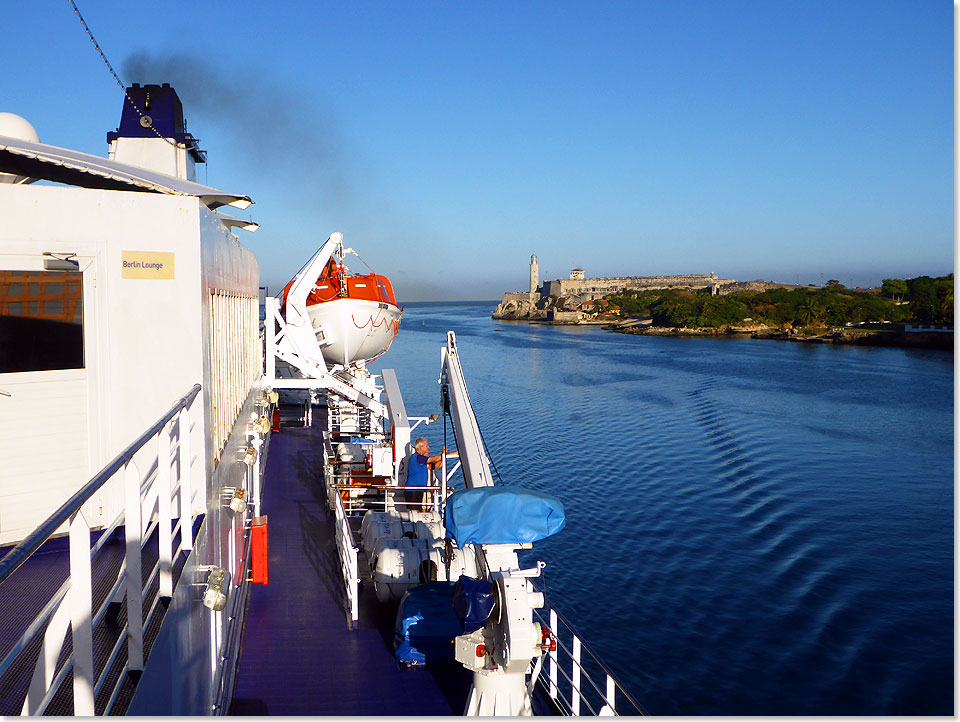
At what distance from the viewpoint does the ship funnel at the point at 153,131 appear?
51.7 feet

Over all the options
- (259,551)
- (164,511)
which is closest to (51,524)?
(164,511)

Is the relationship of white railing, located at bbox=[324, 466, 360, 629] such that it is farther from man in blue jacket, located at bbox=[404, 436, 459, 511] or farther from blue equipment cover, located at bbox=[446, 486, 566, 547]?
man in blue jacket, located at bbox=[404, 436, 459, 511]

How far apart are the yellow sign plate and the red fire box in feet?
11.6

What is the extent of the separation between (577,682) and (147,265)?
4.02 m

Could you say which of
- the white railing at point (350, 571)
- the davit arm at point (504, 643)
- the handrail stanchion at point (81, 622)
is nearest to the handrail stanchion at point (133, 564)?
the handrail stanchion at point (81, 622)

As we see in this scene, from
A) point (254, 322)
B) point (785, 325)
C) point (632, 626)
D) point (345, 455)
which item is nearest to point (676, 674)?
point (632, 626)

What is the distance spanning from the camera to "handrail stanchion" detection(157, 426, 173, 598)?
230 centimetres

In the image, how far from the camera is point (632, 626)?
10.9 metres

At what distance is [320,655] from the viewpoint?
18.8 feet

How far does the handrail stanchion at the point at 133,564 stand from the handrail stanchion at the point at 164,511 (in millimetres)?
335

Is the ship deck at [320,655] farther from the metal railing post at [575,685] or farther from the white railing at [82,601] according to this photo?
the white railing at [82,601]

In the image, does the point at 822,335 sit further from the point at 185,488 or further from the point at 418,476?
the point at 185,488

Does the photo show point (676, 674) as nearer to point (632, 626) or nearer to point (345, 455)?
point (632, 626)

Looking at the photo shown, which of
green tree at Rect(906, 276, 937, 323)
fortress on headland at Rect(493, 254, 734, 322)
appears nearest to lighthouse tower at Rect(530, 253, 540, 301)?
fortress on headland at Rect(493, 254, 734, 322)
